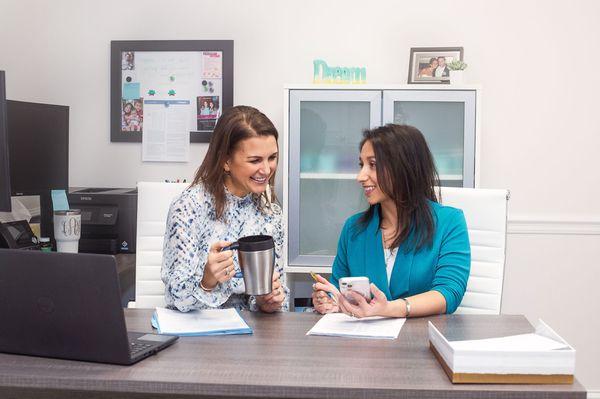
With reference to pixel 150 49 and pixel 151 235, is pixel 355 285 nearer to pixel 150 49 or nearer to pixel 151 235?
pixel 151 235

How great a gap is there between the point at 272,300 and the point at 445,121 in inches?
70.0

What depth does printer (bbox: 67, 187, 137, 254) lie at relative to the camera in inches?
127

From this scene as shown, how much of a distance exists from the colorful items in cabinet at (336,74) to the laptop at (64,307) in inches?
86.3

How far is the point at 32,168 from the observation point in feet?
9.89

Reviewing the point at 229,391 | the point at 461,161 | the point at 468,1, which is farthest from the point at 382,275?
the point at 468,1

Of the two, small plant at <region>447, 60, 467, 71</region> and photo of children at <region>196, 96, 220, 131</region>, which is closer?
small plant at <region>447, 60, 467, 71</region>

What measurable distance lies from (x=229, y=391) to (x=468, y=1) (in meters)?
2.84

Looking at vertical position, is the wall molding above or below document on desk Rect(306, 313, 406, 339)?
above

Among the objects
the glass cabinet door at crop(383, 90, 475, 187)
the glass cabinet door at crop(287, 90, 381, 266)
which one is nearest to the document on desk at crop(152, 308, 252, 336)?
the glass cabinet door at crop(287, 90, 381, 266)

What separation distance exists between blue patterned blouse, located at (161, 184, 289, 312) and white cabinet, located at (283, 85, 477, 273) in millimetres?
1143

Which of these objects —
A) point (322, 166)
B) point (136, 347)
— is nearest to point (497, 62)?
point (322, 166)

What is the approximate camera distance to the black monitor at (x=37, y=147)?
2.88m

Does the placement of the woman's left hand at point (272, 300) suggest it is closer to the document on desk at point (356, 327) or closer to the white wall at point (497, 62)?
the document on desk at point (356, 327)

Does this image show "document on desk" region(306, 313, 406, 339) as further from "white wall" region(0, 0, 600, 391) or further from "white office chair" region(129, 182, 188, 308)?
"white wall" region(0, 0, 600, 391)
